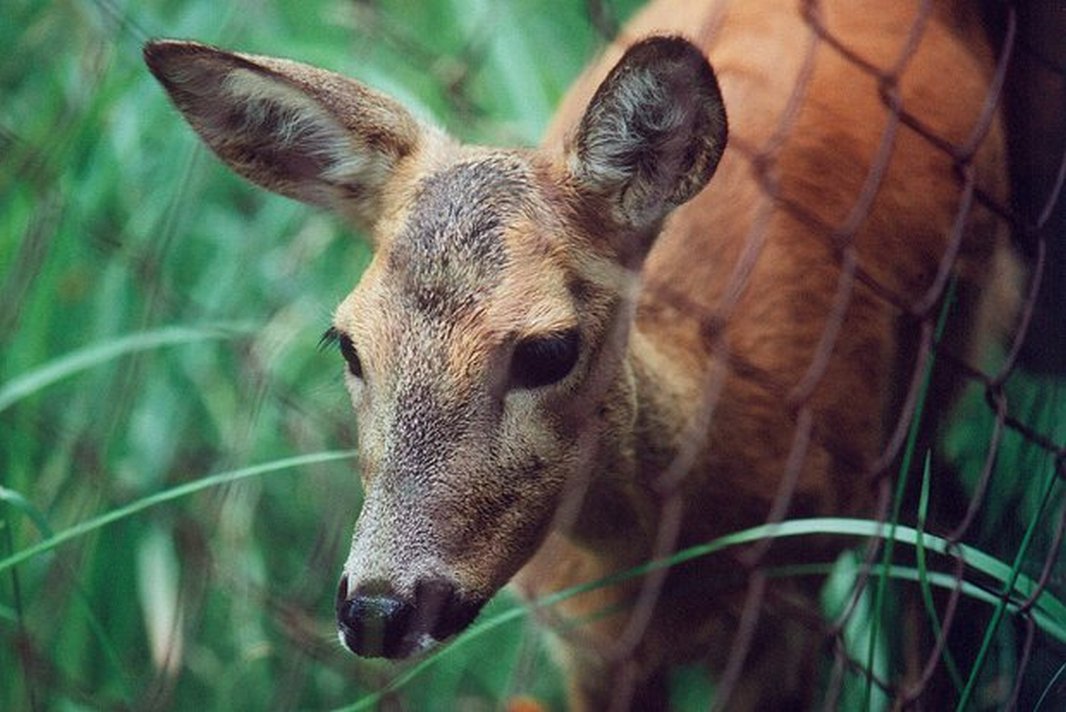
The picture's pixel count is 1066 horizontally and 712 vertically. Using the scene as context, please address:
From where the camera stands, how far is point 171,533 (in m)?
3.25

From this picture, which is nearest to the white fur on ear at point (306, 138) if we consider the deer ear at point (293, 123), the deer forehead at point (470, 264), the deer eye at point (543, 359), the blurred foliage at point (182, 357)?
the deer ear at point (293, 123)

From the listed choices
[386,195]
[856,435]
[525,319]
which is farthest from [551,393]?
[856,435]

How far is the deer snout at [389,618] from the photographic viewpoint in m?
2.08

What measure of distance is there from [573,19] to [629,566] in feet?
5.06

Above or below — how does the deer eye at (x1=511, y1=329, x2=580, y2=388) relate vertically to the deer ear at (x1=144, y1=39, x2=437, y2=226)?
below

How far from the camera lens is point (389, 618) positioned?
6.86 feet

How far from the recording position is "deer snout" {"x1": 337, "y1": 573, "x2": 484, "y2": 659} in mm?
2084

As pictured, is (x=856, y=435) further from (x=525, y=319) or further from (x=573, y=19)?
(x=573, y=19)

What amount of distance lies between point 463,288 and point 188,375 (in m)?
1.24

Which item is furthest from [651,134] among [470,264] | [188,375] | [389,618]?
[188,375]

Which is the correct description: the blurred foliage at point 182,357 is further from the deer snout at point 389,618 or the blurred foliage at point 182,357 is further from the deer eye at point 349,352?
the deer snout at point 389,618

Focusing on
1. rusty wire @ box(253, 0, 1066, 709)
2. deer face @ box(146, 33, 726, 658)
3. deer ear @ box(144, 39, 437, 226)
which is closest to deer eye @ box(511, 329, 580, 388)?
deer face @ box(146, 33, 726, 658)

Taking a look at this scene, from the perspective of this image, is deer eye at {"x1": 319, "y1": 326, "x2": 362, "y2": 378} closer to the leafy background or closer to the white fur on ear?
the white fur on ear

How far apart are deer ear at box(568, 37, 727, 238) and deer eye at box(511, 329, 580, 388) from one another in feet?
0.89
